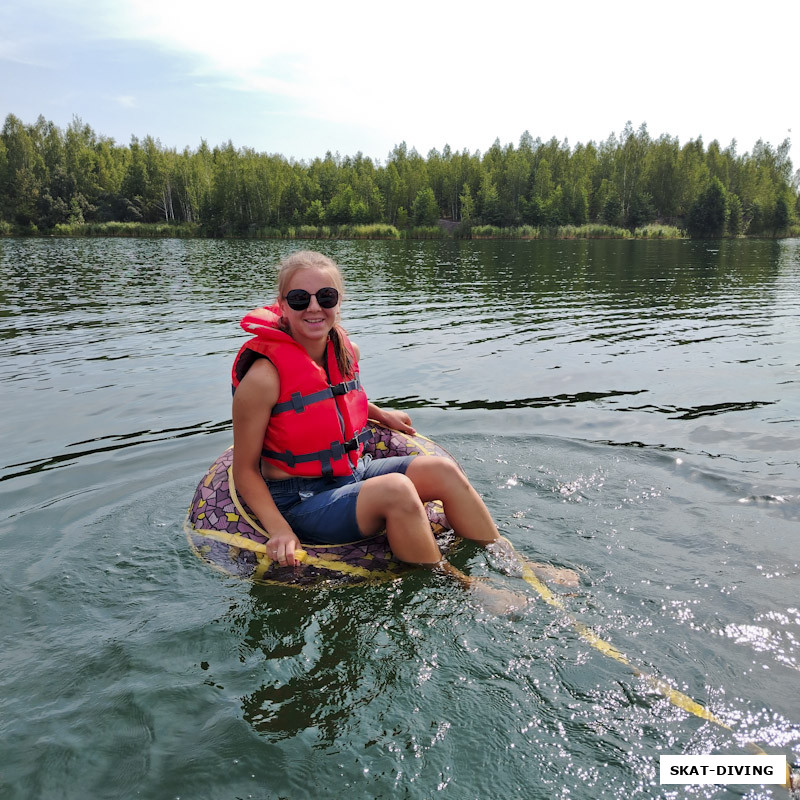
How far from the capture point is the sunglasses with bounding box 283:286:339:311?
374 centimetres

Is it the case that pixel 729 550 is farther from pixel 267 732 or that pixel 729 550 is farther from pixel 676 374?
pixel 676 374

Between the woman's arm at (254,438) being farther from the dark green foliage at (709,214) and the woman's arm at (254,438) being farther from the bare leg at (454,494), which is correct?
the dark green foliage at (709,214)

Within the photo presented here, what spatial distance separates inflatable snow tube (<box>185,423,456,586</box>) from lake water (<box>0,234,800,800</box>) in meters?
0.09

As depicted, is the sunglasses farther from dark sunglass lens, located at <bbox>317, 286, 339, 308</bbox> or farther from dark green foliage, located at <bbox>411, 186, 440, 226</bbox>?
dark green foliage, located at <bbox>411, 186, 440, 226</bbox>

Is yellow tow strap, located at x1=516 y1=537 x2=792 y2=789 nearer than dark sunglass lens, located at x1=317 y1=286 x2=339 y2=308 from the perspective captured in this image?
Yes

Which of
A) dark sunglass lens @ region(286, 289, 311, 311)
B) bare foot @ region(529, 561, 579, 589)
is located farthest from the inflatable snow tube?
dark sunglass lens @ region(286, 289, 311, 311)

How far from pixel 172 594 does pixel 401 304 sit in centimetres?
1421

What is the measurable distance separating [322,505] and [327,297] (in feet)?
4.13

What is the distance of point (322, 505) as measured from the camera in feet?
12.4

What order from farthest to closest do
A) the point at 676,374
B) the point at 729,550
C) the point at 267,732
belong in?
the point at 676,374, the point at 729,550, the point at 267,732

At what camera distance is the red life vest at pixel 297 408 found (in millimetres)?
3807

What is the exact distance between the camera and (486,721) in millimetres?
2662

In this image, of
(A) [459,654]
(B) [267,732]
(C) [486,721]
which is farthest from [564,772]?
(B) [267,732]

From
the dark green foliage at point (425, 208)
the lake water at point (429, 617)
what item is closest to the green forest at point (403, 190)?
the dark green foliage at point (425, 208)
